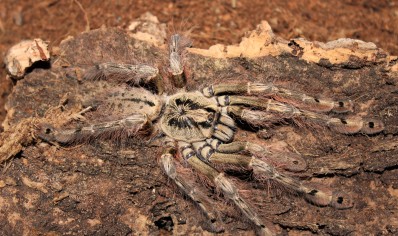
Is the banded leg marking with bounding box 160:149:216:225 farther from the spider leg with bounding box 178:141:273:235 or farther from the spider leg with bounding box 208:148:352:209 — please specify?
the spider leg with bounding box 208:148:352:209

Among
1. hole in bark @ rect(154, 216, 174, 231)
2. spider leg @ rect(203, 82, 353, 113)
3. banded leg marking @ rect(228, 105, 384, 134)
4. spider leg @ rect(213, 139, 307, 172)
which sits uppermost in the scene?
spider leg @ rect(203, 82, 353, 113)

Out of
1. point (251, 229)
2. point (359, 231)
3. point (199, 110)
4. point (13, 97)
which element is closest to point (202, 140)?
point (199, 110)

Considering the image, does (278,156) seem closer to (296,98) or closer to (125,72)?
(296,98)

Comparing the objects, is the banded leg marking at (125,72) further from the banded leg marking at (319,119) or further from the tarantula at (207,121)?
the banded leg marking at (319,119)

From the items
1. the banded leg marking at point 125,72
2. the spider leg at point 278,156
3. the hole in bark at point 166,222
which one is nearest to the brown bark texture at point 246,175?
the hole in bark at point 166,222

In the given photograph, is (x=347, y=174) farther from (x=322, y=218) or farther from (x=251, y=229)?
(x=251, y=229)

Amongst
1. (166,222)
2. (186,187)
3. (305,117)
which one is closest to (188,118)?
(186,187)

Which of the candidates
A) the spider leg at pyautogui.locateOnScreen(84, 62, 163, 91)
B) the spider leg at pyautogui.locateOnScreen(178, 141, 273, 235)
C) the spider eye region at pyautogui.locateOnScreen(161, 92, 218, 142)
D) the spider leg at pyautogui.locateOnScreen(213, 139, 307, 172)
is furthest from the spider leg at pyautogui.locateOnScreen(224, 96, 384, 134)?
the spider leg at pyautogui.locateOnScreen(84, 62, 163, 91)
